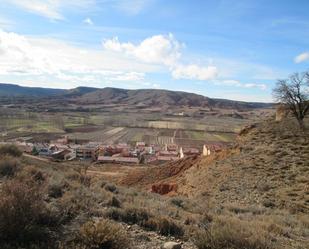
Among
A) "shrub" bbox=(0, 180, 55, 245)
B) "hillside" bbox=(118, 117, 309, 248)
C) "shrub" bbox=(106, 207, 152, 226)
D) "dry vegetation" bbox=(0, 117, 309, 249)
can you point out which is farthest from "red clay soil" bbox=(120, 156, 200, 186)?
"shrub" bbox=(0, 180, 55, 245)

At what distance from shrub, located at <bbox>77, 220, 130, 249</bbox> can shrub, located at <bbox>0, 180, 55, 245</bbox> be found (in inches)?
28.2

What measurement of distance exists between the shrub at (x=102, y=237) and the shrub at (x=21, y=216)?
28.2 inches

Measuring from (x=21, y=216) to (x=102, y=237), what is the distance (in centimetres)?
143

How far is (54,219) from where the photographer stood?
21.7ft

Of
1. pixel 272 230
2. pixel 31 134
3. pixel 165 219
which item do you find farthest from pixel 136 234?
pixel 31 134

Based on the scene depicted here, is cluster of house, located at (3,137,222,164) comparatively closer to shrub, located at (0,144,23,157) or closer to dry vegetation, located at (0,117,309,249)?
shrub, located at (0,144,23,157)

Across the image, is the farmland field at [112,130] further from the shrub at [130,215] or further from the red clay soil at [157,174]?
the shrub at [130,215]

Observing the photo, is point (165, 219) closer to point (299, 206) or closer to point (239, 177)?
point (299, 206)

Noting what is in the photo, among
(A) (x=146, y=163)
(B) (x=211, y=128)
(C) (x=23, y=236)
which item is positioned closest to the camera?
(C) (x=23, y=236)

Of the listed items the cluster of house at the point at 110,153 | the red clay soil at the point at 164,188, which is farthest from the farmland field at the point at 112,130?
the red clay soil at the point at 164,188

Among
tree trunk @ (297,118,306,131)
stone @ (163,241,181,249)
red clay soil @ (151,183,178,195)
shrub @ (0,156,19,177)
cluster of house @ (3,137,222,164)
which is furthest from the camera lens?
cluster of house @ (3,137,222,164)

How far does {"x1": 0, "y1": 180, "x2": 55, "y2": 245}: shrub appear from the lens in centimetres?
552

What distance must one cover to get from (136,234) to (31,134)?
350 feet

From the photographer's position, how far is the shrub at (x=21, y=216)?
5.52m
